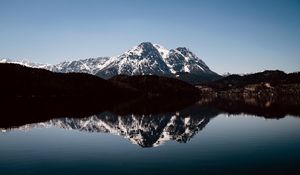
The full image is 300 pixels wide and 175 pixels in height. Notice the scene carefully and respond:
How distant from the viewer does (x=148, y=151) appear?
61.1 metres

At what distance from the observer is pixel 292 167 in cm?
4600

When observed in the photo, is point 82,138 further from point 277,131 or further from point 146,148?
point 277,131

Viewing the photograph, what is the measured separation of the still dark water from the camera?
4681 centimetres

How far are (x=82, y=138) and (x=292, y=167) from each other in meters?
47.7

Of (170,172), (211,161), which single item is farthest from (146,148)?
(170,172)

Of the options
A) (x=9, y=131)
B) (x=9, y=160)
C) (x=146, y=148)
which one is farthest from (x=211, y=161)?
(x=9, y=131)

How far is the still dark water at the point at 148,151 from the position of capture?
4681cm

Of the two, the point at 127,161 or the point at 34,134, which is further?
the point at 34,134

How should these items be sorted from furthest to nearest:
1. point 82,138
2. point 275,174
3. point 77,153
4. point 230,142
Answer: point 82,138, point 230,142, point 77,153, point 275,174

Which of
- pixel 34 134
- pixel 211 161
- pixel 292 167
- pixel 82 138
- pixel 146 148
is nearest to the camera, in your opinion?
pixel 292 167

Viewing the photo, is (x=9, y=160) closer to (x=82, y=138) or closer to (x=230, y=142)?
(x=82, y=138)

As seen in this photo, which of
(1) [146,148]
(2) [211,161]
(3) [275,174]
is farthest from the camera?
(1) [146,148]

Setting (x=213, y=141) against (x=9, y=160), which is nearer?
(x=9, y=160)

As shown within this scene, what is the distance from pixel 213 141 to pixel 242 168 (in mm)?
27214
